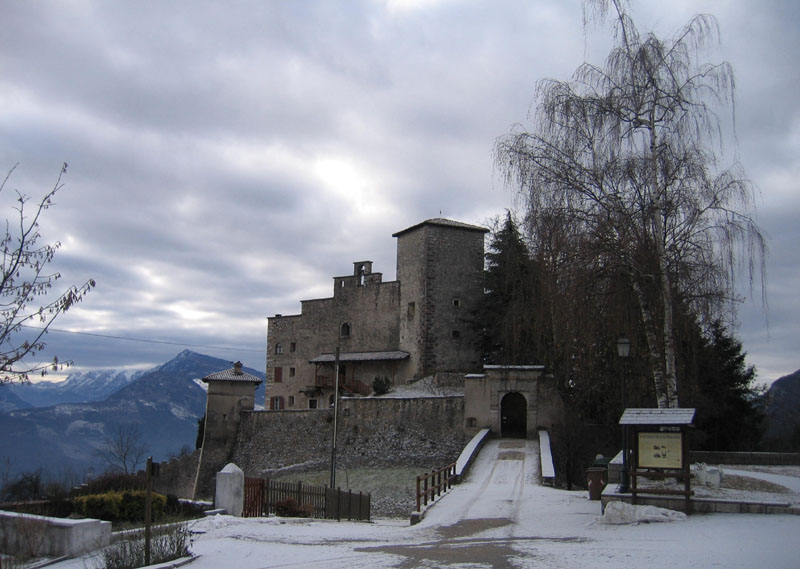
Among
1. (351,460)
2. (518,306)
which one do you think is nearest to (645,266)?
(518,306)

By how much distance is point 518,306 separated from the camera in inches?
850

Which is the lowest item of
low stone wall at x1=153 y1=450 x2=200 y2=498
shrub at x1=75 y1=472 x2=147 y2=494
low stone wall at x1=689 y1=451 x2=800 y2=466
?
A: low stone wall at x1=153 y1=450 x2=200 y2=498

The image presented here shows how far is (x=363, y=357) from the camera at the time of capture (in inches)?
1818

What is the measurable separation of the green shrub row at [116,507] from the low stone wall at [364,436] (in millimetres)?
16998

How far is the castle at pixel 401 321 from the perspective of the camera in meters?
44.6

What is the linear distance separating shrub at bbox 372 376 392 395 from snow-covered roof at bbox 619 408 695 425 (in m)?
27.7

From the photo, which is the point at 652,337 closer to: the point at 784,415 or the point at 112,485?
the point at 112,485

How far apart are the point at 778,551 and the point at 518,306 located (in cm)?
1241

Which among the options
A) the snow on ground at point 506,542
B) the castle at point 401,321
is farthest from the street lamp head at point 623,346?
the castle at point 401,321

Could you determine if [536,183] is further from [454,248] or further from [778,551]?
[454,248]

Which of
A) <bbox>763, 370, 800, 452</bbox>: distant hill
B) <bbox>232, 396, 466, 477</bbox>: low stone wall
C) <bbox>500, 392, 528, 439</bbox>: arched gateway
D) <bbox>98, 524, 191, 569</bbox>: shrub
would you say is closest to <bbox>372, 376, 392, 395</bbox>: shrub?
<bbox>232, 396, 466, 477</bbox>: low stone wall

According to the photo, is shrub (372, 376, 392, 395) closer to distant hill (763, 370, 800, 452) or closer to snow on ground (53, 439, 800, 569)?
distant hill (763, 370, 800, 452)

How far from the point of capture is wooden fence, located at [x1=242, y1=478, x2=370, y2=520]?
58.2ft

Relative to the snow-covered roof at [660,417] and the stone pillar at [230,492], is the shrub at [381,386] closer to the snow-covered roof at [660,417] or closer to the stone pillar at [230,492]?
the stone pillar at [230,492]
